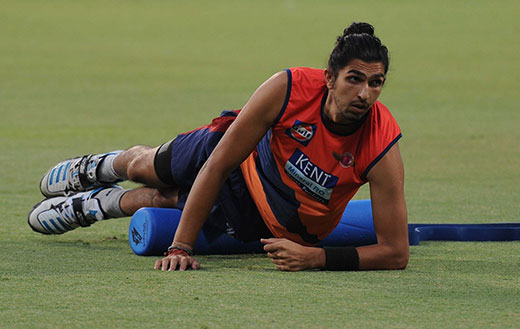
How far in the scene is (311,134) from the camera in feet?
14.2

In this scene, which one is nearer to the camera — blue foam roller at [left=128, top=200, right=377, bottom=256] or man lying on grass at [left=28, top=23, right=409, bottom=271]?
man lying on grass at [left=28, top=23, right=409, bottom=271]

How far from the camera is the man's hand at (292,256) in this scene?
4293 mm

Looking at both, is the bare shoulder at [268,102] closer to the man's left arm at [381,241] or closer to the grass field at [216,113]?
the man's left arm at [381,241]

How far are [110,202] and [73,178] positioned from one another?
42 centimetres

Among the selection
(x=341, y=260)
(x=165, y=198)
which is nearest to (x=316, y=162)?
(x=341, y=260)

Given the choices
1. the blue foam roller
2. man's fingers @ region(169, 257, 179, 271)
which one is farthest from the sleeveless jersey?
man's fingers @ region(169, 257, 179, 271)

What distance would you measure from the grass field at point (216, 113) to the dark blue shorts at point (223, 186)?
158 mm

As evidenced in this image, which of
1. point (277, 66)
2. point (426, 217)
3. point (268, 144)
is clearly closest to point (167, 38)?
point (277, 66)

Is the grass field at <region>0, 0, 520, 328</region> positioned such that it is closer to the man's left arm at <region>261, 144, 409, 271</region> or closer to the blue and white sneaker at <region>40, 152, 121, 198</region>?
the man's left arm at <region>261, 144, 409, 271</region>

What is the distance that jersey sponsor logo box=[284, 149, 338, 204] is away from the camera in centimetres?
436

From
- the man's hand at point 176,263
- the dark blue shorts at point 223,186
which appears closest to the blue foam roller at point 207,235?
the dark blue shorts at point 223,186

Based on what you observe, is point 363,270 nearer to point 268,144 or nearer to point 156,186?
point 268,144

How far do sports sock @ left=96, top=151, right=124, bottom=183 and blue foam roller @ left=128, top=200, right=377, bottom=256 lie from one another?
59 centimetres

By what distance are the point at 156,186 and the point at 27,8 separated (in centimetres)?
2639
